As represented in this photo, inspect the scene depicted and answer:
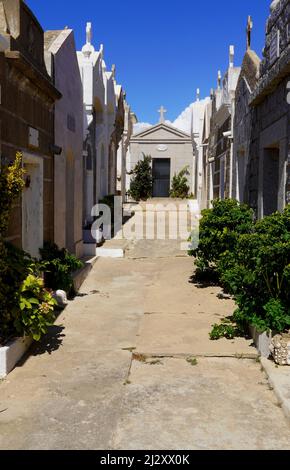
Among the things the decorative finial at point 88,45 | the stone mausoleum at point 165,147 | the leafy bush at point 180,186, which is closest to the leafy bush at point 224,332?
the decorative finial at point 88,45

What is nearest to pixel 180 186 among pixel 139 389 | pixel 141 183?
pixel 141 183

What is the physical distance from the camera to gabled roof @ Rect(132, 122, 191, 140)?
27625mm

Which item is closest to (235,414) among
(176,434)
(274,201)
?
(176,434)

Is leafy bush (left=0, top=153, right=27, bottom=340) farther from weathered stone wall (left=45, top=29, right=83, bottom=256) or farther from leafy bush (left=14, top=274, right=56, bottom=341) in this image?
weathered stone wall (left=45, top=29, right=83, bottom=256)

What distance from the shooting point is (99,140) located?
1628cm

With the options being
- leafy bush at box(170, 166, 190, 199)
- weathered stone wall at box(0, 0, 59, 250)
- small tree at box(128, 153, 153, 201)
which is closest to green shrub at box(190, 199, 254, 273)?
weathered stone wall at box(0, 0, 59, 250)

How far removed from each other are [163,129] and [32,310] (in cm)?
2380

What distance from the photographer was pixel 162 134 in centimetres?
2778

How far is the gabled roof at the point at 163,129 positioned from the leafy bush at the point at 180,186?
1905mm

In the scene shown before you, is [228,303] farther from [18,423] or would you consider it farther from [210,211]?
[18,423]

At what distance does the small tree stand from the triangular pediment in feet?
6.28

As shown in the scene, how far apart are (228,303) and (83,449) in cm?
494

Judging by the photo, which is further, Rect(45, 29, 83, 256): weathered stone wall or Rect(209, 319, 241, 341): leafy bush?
Rect(45, 29, 83, 256): weathered stone wall

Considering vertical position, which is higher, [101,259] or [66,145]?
[66,145]
